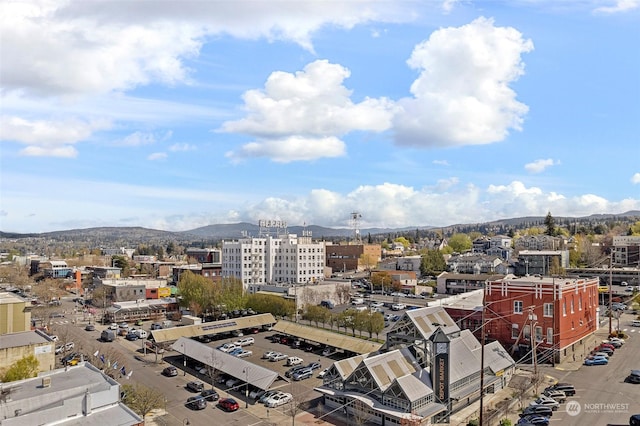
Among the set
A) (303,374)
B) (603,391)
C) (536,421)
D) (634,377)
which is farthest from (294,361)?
(634,377)

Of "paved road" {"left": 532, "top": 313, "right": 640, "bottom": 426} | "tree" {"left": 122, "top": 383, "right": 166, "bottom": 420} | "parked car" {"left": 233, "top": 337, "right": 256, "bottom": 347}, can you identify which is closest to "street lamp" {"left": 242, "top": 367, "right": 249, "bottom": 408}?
"tree" {"left": 122, "top": 383, "right": 166, "bottom": 420}

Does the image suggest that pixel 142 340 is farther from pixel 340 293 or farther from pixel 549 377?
pixel 549 377

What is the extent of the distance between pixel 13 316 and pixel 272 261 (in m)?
51.6

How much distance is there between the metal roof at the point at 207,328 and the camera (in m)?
46.4

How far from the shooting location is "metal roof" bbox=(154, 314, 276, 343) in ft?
152

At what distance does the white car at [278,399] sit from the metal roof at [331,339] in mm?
10007

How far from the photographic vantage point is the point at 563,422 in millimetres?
28078

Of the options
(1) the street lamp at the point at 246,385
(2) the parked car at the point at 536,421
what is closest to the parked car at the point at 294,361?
(1) the street lamp at the point at 246,385

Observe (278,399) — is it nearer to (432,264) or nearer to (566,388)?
(566,388)

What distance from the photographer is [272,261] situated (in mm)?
90750

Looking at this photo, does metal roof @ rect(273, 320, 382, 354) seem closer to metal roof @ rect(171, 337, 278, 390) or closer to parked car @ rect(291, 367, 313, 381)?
parked car @ rect(291, 367, 313, 381)

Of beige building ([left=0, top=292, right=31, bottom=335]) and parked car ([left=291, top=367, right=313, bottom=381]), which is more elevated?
beige building ([left=0, top=292, right=31, bottom=335])

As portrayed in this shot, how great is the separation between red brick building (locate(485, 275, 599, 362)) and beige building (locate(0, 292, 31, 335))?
4405cm

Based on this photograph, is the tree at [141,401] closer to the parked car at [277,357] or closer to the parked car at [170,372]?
the parked car at [170,372]
